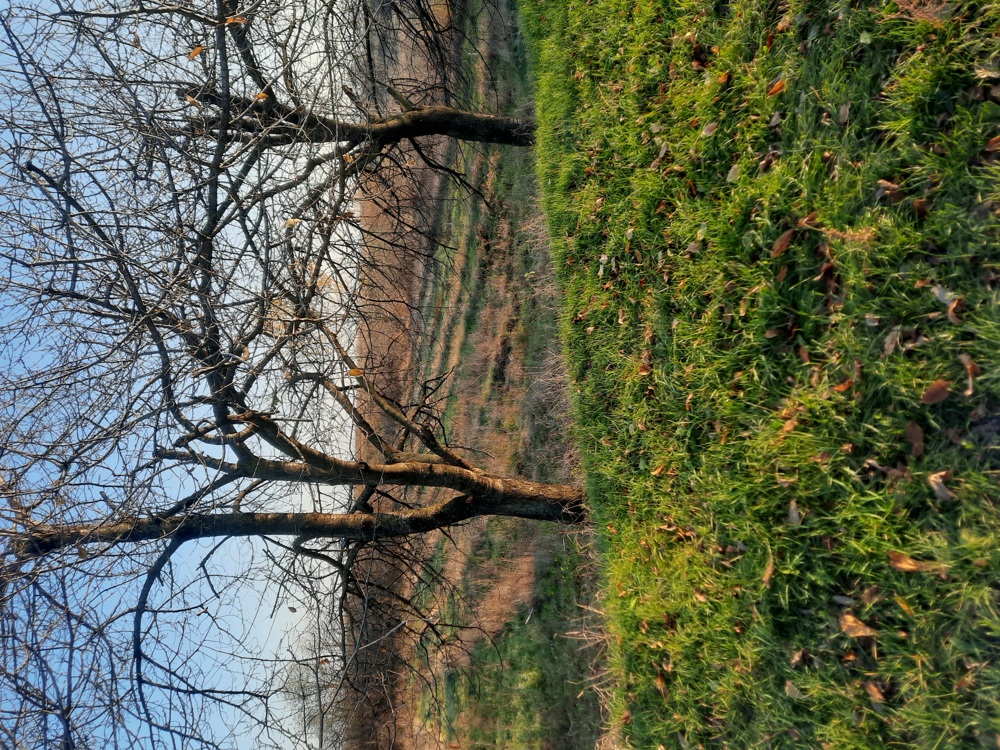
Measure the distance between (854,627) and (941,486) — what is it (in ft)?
2.18

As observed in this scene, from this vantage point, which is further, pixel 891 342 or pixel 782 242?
pixel 782 242

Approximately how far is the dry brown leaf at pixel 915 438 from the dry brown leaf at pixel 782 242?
0.96 metres

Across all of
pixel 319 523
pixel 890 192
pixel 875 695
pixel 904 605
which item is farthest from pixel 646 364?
pixel 319 523

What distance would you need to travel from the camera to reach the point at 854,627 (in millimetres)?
2568

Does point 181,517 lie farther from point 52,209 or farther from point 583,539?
point 583,539

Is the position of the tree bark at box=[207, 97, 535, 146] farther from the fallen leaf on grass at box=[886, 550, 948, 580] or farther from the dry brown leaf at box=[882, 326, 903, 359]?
the fallen leaf on grass at box=[886, 550, 948, 580]

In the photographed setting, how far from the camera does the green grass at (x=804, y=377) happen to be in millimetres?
2305

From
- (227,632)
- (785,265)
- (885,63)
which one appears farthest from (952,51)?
(227,632)

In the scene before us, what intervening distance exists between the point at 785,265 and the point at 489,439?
4806mm

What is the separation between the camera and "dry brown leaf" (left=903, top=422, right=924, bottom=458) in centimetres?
242

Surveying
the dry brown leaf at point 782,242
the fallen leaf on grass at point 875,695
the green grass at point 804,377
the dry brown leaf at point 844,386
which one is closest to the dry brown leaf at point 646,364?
the green grass at point 804,377

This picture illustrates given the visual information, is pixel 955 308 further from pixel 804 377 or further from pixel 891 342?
pixel 804 377

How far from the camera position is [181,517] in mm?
4105

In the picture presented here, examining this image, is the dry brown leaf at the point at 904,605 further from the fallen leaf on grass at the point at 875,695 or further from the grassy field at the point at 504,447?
the grassy field at the point at 504,447
